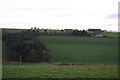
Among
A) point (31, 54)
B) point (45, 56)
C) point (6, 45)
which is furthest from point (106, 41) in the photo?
point (6, 45)

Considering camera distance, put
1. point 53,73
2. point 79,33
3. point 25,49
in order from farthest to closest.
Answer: point 79,33 < point 25,49 < point 53,73

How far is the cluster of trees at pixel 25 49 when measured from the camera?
18.4 meters

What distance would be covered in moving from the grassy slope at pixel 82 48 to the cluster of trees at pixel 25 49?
1.50 metres

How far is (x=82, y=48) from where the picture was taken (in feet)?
72.7

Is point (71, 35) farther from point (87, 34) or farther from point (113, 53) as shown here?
point (113, 53)

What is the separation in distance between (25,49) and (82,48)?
923 cm

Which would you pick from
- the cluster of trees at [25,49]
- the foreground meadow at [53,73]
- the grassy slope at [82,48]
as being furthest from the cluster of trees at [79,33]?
the foreground meadow at [53,73]

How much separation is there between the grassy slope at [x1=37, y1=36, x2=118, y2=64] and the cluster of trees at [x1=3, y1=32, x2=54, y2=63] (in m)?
1.50

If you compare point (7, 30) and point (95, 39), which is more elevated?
point (7, 30)

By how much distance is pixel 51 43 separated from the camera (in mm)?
22141

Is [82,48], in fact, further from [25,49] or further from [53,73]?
[53,73]

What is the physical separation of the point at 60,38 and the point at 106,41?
7.81m

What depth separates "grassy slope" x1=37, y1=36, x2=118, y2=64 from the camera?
19.7 m

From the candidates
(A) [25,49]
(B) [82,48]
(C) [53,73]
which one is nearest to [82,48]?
(B) [82,48]
